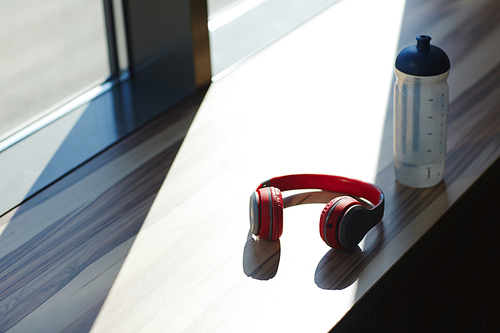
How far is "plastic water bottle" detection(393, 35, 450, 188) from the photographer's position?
0.95 metres

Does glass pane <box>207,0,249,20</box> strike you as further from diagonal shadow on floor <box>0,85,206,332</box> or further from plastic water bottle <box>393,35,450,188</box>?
plastic water bottle <box>393,35,450,188</box>

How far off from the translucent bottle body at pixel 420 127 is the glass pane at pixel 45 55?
34.1 inches

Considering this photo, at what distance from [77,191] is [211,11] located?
3.10 feet

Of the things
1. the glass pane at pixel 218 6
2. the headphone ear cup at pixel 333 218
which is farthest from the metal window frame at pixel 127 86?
the headphone ear cup at pixel 333 218

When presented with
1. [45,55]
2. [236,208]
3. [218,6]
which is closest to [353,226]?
[236,208]

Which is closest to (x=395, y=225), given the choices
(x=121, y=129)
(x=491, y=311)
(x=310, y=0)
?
(x=491, y=311)

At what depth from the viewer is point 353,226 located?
89 centimetres

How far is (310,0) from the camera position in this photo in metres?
2.14

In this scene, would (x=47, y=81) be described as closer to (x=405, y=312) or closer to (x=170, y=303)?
(x=170, y=303)

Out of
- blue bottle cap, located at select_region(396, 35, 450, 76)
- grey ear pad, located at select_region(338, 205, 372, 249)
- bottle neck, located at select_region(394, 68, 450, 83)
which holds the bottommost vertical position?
grey ear pad, located at select_region(338, 205, 372, 249)

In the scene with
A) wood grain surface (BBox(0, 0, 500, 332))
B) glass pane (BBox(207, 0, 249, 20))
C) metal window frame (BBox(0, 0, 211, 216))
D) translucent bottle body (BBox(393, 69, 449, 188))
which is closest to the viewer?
wood grain surface (BBox(0, 0, 500, 332))

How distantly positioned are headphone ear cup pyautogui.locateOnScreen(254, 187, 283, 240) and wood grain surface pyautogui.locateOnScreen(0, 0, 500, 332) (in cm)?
4

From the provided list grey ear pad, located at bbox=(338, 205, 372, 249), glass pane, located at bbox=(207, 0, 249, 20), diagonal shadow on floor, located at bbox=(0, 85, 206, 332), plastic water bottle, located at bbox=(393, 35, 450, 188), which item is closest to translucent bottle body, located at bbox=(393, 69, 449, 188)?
plastic water bottle, located at bbox=(393, 35, 450, 188)

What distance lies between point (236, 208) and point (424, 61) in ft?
1.34
